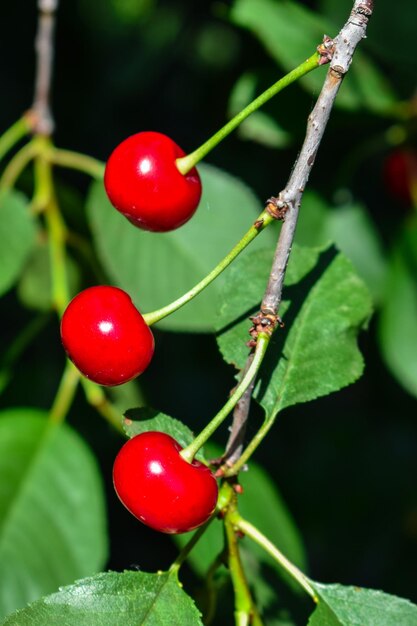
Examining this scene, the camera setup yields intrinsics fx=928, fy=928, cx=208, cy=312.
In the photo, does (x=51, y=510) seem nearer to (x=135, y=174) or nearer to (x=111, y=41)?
(x=135, y=174)

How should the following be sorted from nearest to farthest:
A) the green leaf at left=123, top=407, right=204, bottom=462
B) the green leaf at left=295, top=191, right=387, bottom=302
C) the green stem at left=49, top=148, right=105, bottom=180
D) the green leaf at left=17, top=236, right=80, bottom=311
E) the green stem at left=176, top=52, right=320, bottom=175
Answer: the green stem at left=176, top=52, right=320, bottom=175 < the green leaf at left=123, top=407, right=204, bottom=462 < the green stem at left=49, top=148, right=105, bottom=180 < the green leaf at left=295, top=191, right=387, bottom=302 < the green leaf at left=17, top=236, right=80, bottom=311

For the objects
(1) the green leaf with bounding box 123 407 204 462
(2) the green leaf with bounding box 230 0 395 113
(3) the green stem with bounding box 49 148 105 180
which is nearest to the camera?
(1) the green leaf with bounding box 123 407 204 462

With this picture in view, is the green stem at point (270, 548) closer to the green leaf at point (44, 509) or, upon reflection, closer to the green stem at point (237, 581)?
the green stem at point (237, 581)

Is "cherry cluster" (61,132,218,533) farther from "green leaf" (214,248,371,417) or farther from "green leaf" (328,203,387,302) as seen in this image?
"green leaf" (328,203,387,302)

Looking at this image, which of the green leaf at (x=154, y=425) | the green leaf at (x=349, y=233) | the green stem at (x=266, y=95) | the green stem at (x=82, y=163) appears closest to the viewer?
the green stem at (x=266, y=95)

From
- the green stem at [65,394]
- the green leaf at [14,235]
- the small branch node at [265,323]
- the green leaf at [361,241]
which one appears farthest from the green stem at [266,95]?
the green leaf at [361,241]

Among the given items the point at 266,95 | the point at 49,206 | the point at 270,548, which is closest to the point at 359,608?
the point at 270,548

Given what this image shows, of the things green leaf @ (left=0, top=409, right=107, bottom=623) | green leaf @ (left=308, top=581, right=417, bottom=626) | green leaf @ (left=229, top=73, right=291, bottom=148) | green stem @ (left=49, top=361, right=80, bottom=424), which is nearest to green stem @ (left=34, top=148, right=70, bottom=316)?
green stem @ (left=49, top=361, right=80, bottom=424)
